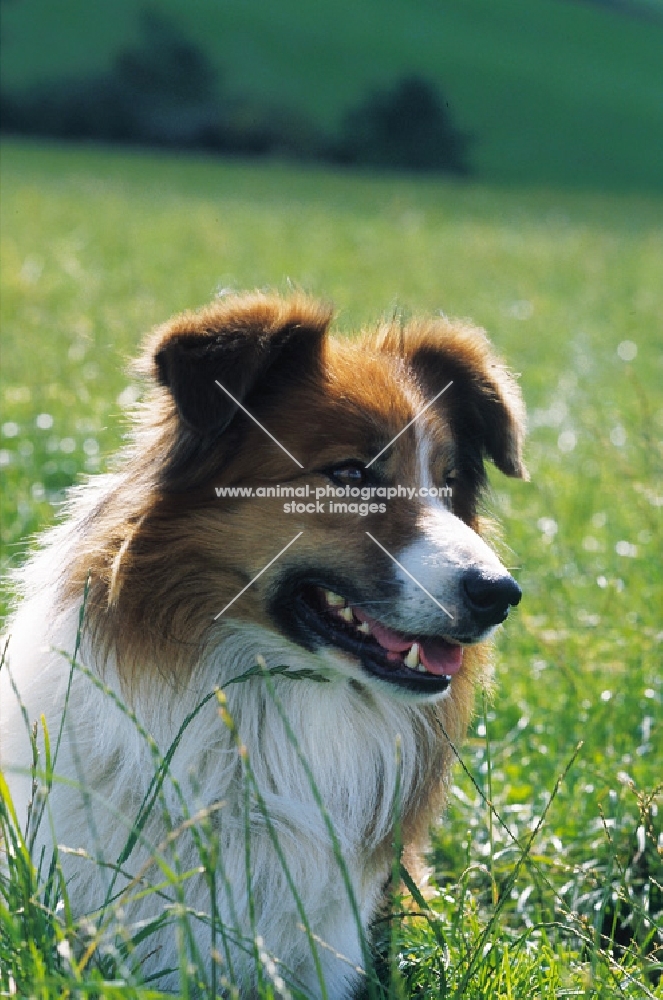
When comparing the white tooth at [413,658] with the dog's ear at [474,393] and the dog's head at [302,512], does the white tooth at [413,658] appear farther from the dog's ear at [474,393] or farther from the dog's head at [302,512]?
the dog's ear at [474,393]

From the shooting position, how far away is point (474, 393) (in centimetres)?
380

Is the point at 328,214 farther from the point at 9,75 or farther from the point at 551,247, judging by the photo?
the point at 9,75

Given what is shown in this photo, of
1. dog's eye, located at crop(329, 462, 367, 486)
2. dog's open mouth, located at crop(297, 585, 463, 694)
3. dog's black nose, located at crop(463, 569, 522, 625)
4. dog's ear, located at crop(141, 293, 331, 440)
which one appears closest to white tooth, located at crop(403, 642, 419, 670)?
dog's open mouth, located at crop(297, 585, 463, 694)

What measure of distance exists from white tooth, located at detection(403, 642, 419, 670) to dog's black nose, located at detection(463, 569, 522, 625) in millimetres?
255

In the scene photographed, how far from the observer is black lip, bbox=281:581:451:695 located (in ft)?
10.1

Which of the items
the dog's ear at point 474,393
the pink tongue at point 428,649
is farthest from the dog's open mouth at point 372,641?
the dog's ear at point 474,393

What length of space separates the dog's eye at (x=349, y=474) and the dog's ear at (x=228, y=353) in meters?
0.35

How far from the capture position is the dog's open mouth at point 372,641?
308cm

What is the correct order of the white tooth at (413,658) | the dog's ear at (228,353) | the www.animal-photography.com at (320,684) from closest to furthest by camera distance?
the www.animal-photography.com at (320,684) → the dog's ear at (228,353) → the white tooth at (413,658)

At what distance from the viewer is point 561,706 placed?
4.85 m

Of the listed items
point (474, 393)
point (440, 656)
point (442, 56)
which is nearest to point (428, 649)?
point (440, 656)

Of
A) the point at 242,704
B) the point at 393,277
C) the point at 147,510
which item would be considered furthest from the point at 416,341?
the point at 393,277

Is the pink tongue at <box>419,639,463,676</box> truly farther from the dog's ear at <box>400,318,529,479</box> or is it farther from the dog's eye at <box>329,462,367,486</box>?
the dog's ear at <box>400,318,529,479</box>

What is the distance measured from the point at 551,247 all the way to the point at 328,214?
4.32m
